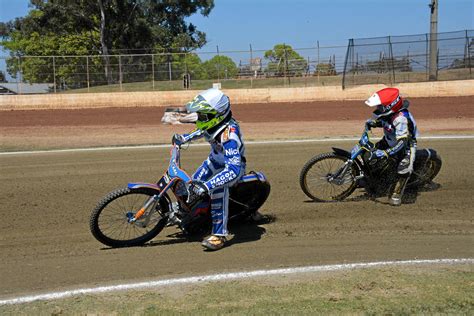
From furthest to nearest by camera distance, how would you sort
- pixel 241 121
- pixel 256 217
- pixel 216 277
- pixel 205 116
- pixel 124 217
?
pixel 241 121 → pixel 256 217 → pixel 124 217 → pixel 205 116 → pixel 216 277

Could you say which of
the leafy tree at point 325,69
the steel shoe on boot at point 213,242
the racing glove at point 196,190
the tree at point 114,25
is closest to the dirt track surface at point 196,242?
the steel shoe on boot at point 213,242

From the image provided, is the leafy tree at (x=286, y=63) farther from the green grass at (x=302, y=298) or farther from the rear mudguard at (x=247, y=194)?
the green grass at (x=302, y=298)

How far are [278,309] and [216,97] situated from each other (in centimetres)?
249

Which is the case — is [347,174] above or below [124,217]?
above

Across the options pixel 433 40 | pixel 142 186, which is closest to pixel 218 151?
pixel 142 186

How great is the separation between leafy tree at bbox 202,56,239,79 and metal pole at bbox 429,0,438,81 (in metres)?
15.0

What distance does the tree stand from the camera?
58.5 m

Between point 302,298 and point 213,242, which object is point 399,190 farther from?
point 302,298

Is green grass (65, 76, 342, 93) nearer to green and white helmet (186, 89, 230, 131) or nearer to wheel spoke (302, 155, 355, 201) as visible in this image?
wheel spoke (302, 155, 355, 201)

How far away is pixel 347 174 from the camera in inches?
297

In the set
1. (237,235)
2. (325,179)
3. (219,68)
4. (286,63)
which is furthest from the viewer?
(219,68)

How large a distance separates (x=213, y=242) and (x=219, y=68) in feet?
116

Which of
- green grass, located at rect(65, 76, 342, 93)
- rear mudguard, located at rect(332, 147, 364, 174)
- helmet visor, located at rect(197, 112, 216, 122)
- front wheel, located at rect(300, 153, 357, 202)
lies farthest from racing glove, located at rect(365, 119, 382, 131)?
green grass, located at rect(65, 76, 342, 93)

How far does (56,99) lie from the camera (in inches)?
1153
